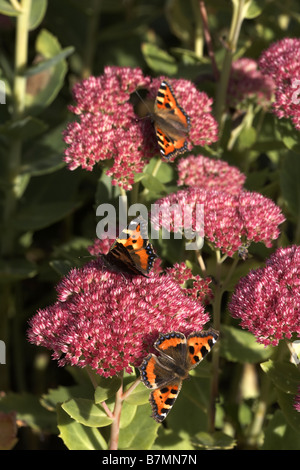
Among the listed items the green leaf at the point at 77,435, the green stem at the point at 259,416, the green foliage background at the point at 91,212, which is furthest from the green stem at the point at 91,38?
the green leaf at the point at 77,435

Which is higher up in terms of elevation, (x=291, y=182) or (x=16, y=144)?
(x=16, y=144)

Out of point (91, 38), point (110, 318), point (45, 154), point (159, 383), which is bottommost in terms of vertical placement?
point (159, 383)

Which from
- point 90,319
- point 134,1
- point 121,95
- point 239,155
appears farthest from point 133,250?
point 134,1

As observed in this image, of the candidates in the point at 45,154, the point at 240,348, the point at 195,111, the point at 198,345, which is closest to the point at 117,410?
the point at 198,345

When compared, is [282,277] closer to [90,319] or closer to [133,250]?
[133,250]

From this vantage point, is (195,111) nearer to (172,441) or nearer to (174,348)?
(174,348)

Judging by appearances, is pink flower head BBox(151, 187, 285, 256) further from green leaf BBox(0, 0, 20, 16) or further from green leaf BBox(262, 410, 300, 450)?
green leaf BBox(0, 0, 20, 16)

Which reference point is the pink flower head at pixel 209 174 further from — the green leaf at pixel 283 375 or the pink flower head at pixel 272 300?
the green leaf at pixel 283 375
